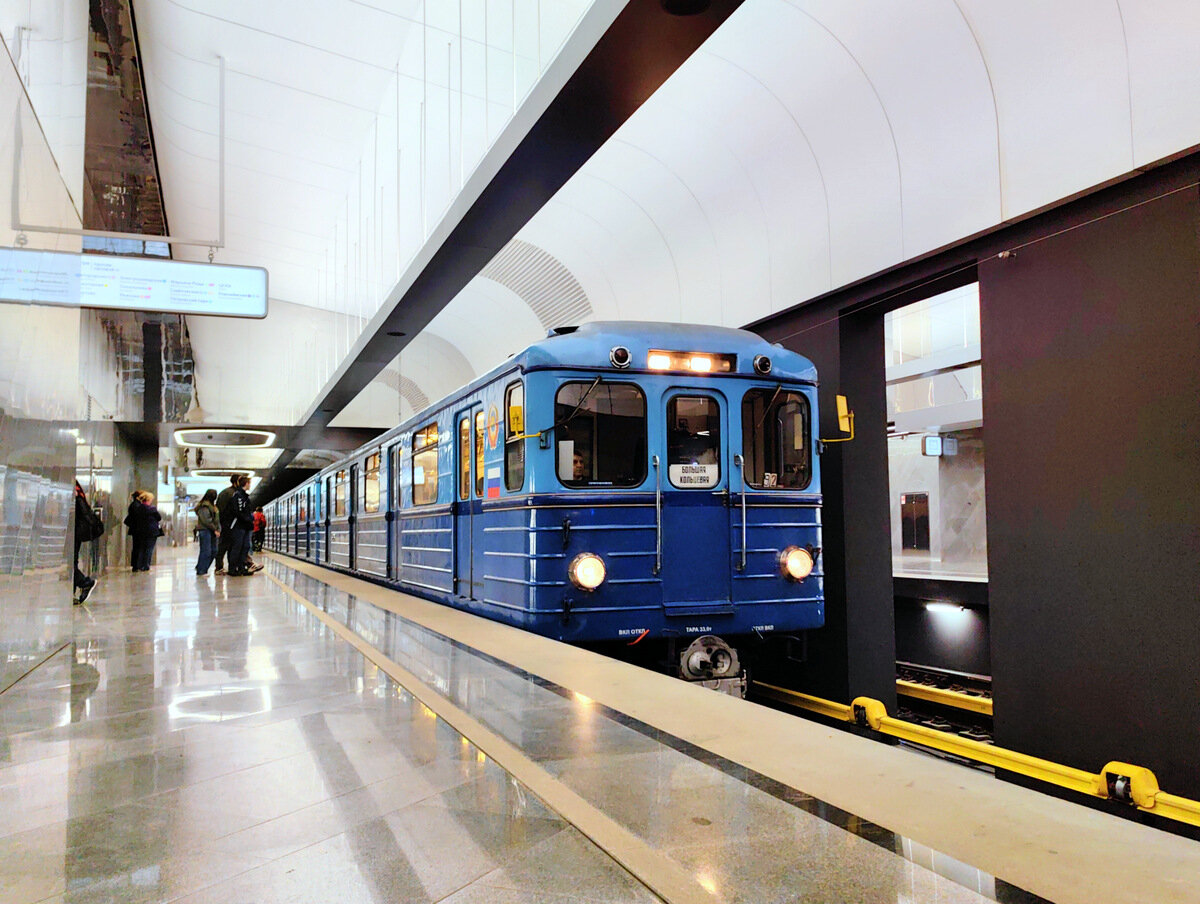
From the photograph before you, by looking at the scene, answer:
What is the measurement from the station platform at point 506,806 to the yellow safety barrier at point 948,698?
5.34 m

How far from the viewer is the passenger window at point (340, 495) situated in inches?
661

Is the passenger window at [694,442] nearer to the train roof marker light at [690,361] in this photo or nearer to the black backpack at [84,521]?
the train roof marker light at [690,361]

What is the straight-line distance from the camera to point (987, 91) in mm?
6562

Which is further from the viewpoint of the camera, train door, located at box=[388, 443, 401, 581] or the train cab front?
train door, located at box=[388, 443, 401, 581]

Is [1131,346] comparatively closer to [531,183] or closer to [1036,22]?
[1036,22]

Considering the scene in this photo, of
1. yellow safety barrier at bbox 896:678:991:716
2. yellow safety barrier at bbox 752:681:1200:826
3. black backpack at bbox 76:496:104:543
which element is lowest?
yellow safety barrier at bbox 896:678:991:716

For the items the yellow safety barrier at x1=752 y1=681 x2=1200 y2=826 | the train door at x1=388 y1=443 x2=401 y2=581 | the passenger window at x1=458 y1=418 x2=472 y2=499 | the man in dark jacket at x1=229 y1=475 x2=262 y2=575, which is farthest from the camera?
the man in dark jacket at x1=229 y1=475 x2=262 y2=575

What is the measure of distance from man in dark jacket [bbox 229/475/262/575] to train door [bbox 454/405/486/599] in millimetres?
7926

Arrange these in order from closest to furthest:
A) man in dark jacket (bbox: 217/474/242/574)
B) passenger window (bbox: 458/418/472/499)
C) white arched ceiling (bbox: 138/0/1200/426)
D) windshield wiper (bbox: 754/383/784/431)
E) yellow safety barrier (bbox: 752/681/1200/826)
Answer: yellow safety barrier (bbox: 752/681/1200/826) → white arched ceiling (bbox: 138/0/1200/426) → windshield wiper (bbox: 754/383/784/431) → passenger window (bbox: 458/418/472/499) → man in dark jacket (bbox: 217/474/242/574)

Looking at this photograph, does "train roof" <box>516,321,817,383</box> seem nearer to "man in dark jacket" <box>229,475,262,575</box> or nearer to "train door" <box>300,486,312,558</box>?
"man in dark jacket" <box>229,475,262,575</box>

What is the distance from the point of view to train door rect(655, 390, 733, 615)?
6723 mm

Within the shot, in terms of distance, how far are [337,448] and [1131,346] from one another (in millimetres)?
Answer: 26687

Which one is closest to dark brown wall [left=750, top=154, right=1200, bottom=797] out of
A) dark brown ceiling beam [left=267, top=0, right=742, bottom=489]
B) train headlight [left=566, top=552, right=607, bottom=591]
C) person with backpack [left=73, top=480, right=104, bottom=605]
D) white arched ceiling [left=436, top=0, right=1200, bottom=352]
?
white arched ceiling [left=436, top=0, right=1200, bottom=352]

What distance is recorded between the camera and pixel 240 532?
16.3 meters
